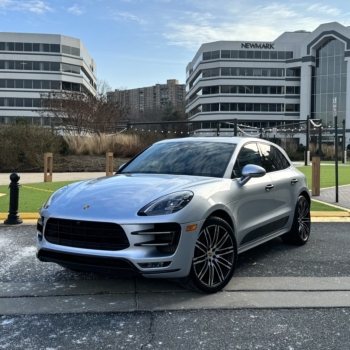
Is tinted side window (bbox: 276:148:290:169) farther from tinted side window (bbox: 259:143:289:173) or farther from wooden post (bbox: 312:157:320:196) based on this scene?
wooden post (bbox: 312:157:320:196)

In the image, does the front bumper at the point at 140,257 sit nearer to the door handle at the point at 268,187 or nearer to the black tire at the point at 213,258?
the black tire at the point at 213,258

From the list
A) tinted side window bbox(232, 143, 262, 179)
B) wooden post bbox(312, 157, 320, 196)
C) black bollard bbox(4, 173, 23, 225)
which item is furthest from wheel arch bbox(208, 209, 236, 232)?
wooden post bbox(312, 157, 320, 196)

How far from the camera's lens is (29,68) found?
79750 millimetres

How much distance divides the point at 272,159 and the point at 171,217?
2722mm

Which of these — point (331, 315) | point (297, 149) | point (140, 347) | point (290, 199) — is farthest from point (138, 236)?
point (297, 149)

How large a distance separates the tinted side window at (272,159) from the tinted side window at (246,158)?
0.56 ft

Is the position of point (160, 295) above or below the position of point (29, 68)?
below

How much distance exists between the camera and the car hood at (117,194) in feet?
13.4

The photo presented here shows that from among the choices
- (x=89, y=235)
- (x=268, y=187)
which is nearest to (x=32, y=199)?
(x=268, y=187)

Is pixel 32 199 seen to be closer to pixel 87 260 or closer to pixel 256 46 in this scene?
pixel 87 260

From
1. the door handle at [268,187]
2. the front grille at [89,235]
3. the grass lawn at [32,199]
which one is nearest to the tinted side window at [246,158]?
the door handle at [268,187]

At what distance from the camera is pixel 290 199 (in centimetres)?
616

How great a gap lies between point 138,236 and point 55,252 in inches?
34.9

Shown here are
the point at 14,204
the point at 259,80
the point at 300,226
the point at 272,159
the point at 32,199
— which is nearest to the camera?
the point at 272,159
